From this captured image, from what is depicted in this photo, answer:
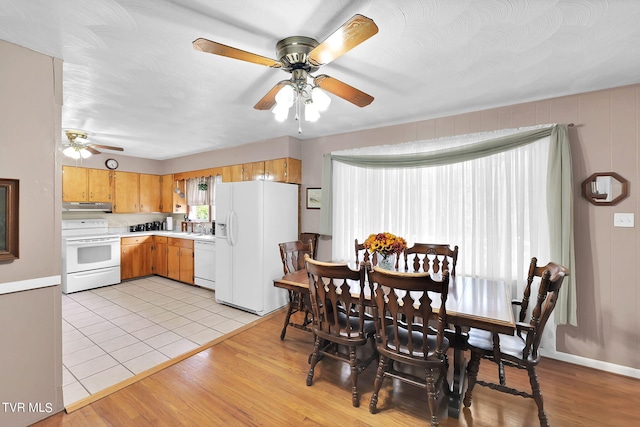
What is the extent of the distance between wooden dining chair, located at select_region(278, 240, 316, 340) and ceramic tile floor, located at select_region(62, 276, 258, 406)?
734mm

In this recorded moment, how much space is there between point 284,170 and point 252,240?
112cm

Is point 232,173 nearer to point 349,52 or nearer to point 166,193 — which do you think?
point 166,193

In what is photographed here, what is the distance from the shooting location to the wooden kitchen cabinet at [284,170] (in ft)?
13.5

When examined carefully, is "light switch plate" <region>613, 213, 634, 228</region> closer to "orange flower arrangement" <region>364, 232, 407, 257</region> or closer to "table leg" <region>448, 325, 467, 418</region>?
"table leg" <region>448, 325, 467, 418</region>

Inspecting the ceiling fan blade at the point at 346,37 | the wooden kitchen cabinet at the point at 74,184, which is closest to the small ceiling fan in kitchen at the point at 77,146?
the wooden kitchen cabinet at the point at 74,184

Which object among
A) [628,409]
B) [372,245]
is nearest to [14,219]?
[372,245]

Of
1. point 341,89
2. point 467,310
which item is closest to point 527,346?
point 467,310

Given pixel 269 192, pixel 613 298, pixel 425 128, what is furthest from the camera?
pixel 269 192

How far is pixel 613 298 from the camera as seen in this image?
97.3 inches

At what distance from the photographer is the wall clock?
5277mm

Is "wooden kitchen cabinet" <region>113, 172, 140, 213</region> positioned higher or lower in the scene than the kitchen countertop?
higher

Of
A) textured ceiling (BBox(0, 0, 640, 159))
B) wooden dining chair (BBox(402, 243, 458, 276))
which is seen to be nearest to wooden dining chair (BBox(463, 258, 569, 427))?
wooden dining chair (BBox(402, 243, 458, 276))

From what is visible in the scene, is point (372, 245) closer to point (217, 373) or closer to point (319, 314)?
point (319, 314)

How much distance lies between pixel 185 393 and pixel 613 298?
362 cm
